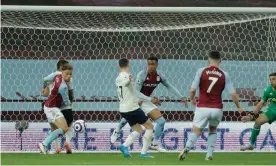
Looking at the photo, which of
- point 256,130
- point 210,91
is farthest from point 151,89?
point 210,91

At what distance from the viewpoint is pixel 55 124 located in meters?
13.1

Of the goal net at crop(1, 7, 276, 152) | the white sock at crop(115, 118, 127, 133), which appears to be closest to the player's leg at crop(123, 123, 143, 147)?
the white sock at crop(115, 118, 127, 133)

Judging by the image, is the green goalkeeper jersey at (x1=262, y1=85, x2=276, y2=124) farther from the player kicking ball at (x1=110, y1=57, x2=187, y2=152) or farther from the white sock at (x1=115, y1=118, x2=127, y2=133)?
the white sock at (x1=115, y1=118, x2=127, y2=133)

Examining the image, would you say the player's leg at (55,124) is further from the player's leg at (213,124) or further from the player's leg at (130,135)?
the player's leg at (213,124)

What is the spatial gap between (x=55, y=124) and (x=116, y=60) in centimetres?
244

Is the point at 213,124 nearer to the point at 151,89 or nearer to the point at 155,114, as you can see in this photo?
the point at 155,114

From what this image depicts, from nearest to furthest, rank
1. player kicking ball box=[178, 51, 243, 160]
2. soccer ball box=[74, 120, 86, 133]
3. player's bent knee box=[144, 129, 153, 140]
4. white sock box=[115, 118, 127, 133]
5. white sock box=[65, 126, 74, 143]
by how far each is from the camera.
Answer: player kicking ball box=[178, 51, 243, 160] → player's bent knee box=[144, 129, 153, 140] → white sock box=[65, 126, 74, 143] → white sock box=[115, 118, 127, 133] → soccer ball box=[74, 120, 86, 133]

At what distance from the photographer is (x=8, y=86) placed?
590 inches

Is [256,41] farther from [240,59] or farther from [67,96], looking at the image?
[67,96]

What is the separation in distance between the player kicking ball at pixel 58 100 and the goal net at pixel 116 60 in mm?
1136

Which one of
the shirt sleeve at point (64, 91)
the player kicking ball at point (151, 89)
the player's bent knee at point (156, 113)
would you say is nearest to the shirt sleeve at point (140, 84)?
the player kicking ball at point (151, 89)

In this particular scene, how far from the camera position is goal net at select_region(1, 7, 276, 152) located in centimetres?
1450

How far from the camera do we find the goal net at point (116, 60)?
14500 millimetres

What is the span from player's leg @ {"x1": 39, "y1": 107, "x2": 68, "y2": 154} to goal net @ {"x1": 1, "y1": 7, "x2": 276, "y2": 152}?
1.50 m
